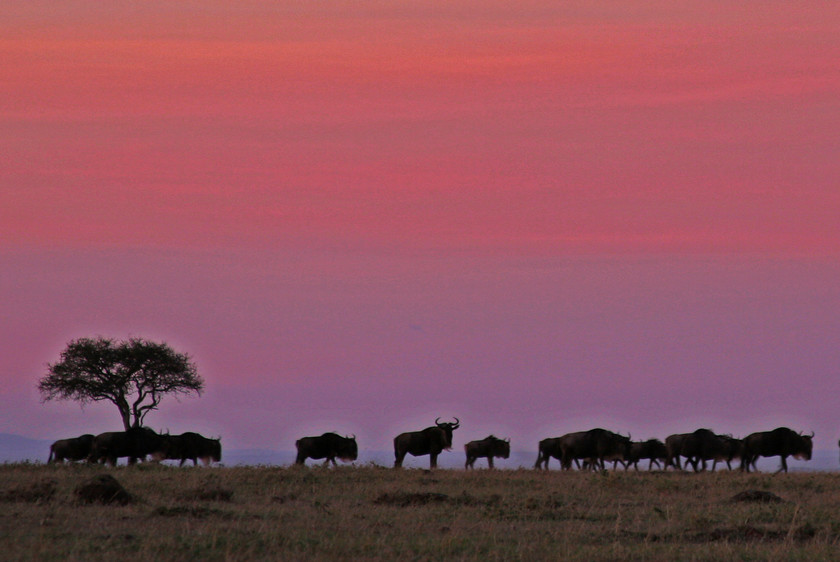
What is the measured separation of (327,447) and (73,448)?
9.76 meters

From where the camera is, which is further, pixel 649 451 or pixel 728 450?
pixel 649 451

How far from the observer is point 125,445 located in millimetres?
43406

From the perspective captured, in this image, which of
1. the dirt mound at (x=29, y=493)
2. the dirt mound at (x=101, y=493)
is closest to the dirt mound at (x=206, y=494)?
the dirt mound at (x=101, y=493)

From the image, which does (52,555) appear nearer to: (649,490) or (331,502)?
(331,502)

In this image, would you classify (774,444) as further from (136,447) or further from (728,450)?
(136,447)

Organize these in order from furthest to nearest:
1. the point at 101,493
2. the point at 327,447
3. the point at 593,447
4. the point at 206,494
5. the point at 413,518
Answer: the point at 327,447, the point at 593,447, the point at 206,494, the point at 101,493, the point at 413,518

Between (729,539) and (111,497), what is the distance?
11.8 meters

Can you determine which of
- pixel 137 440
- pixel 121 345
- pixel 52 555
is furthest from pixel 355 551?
pixel 121 345

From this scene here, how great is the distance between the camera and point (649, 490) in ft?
98.2

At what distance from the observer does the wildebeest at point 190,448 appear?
45562mm

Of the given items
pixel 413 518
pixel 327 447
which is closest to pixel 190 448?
pixel 327 447

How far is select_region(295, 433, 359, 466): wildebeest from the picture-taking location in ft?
151

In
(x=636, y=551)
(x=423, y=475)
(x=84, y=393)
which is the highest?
(x=84, y=393)

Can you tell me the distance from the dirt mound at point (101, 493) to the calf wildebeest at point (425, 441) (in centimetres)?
2333
